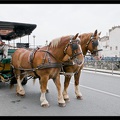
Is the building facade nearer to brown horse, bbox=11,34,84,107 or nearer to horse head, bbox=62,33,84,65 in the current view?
brown horse, bbox=11,34,84,107

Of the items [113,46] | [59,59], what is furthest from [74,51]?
[113,46]

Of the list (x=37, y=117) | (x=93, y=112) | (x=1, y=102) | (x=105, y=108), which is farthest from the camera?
(x=1, y=102)

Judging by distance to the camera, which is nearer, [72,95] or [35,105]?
[35,105]

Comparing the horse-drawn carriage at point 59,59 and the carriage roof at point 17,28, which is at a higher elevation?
the carriage roof at point 17,28

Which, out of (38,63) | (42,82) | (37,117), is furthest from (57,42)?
(37,117)

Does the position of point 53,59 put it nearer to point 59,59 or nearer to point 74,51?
point 59,59

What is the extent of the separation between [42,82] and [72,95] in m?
1.78

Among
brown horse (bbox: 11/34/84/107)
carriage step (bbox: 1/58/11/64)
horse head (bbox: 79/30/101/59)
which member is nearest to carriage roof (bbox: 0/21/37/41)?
carriage step (bbox: 1/58/11/64)

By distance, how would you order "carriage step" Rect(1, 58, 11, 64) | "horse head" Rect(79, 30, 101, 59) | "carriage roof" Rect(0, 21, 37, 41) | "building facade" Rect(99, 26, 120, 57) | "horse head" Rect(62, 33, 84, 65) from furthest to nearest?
"building facade" Rect(99, 26, 120, 57)
"carriage roof" Rect(0, 21, 37, 41)
"carriage step" Rect(1, 58, 11, 64)
"horse head" Rect(79, 30, 101, 59)
"horse head" Rect(62, 33, 84, 65)

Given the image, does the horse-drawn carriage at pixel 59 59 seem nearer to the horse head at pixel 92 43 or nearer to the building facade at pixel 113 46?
the horse head at pixel 92 43

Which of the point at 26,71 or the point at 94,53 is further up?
the point at 94,53

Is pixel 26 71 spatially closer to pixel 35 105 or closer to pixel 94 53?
pixel 35 105

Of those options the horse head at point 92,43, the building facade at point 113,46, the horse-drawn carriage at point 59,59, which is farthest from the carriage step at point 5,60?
the building facade at point 113,46

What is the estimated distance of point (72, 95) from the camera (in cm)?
642
